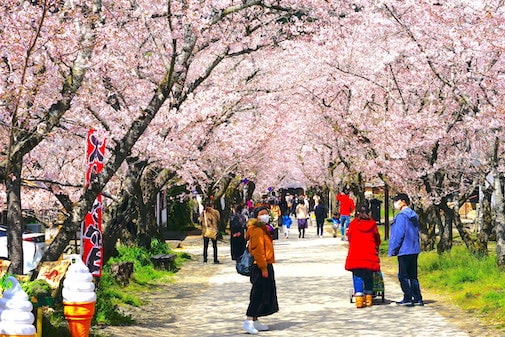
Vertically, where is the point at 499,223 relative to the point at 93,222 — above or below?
below

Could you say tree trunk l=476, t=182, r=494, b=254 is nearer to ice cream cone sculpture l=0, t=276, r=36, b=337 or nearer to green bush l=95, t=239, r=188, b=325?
green bush l=95, t=239, r=188, b=325

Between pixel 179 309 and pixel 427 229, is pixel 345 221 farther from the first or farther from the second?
pixel 179 309

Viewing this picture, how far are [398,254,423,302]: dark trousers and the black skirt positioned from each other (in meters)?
2.39

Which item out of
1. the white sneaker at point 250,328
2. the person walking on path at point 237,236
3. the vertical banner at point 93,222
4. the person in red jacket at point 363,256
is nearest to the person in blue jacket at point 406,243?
the person in red jacket at point 363,256

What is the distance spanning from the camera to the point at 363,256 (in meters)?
13.6

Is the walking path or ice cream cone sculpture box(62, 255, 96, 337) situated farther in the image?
the walking path

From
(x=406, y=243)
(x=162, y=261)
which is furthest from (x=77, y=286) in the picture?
(x=162, y=261)

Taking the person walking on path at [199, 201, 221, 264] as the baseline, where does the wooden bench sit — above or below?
below

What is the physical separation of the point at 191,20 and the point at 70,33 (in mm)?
1448

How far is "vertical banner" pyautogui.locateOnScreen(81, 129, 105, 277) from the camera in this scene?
11.2m

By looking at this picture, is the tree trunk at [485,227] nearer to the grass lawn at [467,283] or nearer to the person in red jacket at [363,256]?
the grass lawn at [467,283]

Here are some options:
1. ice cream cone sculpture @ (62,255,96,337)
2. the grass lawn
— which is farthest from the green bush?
the grass lawn

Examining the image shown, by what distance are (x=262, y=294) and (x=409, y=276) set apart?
107 inches

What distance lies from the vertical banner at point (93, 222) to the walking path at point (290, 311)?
3.13 feet
